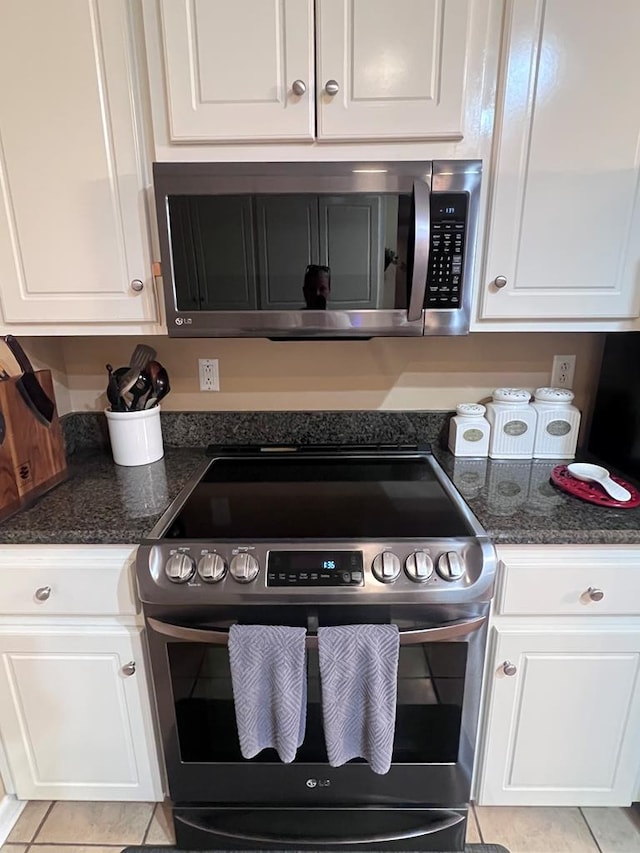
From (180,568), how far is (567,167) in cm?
133

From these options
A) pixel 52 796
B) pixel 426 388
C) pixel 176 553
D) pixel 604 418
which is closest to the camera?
pixel 176 553

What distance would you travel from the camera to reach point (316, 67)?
3.48ft

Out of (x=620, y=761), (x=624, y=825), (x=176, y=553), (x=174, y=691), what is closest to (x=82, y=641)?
(x=174, y=691)

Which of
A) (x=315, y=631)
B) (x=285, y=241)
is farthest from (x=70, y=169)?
(x=315, y=631)

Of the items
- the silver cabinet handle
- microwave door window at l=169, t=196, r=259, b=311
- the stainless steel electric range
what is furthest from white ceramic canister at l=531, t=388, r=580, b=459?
the silver cabinet handle

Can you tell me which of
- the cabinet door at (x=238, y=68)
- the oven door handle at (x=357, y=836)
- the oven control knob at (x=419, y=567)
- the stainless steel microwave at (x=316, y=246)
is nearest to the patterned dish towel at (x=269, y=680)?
the oven control knob at (x=419, y=567)

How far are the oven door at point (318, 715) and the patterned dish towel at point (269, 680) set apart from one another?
0.13 ft

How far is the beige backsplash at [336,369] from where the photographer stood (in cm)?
154

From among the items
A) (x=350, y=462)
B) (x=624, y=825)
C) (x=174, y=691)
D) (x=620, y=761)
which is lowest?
(x=624, y=825)

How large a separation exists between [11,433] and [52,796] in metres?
1.01

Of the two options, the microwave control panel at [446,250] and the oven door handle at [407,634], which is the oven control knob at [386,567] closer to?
the oven door handle at [407,634]

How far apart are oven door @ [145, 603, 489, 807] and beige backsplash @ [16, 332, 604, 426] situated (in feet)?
2.54

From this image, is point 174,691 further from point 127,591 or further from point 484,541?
point 484,541

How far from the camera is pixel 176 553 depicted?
1.00 metres
